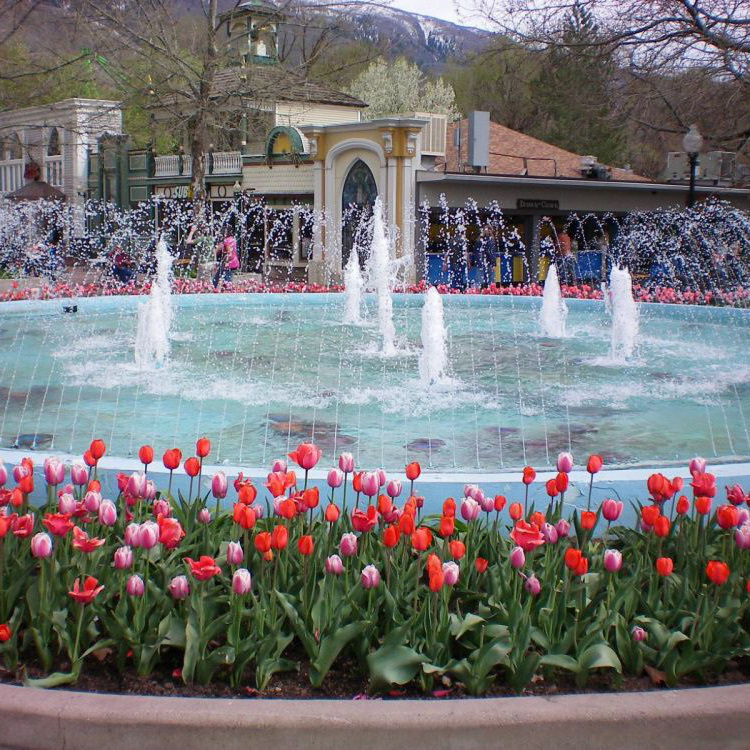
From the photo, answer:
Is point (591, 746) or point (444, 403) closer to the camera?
point (591, 746)

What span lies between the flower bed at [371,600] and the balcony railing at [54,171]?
44261 mm

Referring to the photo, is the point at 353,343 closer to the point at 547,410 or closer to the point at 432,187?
the point at 547,410

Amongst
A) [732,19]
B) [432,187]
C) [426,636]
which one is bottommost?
[426,636]

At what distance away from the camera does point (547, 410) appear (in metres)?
8.98

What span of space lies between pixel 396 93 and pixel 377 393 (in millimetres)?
39122

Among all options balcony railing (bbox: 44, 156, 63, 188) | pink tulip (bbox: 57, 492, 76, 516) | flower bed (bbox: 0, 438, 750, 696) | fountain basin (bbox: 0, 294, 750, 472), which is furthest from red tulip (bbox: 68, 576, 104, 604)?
balcony railing (bbox: 44, 156, 63, 188)

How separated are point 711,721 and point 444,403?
20.4 ft

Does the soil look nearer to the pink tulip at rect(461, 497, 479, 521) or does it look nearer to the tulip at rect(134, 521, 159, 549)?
the tulip at rect(134, 521, 159, 549)

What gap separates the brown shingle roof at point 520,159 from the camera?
28047 mm

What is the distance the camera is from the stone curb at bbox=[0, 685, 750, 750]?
2.94 metres

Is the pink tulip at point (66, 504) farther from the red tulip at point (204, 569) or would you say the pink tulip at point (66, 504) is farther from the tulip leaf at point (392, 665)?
the tulip leaf at point (392, 665)

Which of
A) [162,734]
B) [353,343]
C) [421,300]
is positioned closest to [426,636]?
[162,734]

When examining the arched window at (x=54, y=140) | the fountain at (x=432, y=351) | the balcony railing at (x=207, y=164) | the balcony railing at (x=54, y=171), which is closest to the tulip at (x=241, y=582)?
the fountain at (x=432, y=351)

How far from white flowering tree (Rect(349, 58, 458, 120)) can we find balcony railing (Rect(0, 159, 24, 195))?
17.0m
